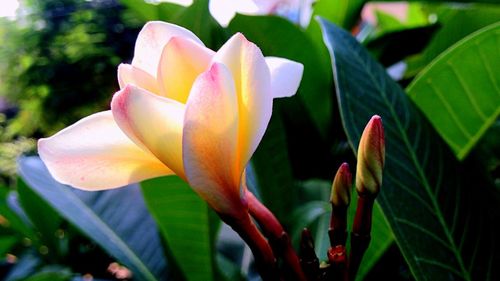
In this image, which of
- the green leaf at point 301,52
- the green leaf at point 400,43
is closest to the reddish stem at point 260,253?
the green leaf at point 301,52

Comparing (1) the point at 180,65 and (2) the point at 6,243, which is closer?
(1) the point at 180,65

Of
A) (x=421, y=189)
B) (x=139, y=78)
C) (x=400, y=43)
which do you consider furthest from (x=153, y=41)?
(x=400, y=43)

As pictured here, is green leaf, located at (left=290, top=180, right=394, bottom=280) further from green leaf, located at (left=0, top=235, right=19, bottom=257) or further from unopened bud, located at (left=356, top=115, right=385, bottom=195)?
green leaf, located at (left=0, top=235, right=19, bottom=257)

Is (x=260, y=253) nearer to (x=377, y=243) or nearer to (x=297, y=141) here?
(x=377, y=243)

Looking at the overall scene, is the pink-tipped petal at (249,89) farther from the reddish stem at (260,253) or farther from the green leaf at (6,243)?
the green leaf at (6,243)

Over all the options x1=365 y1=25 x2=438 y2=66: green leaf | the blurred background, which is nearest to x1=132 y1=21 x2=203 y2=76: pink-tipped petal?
the blurred background

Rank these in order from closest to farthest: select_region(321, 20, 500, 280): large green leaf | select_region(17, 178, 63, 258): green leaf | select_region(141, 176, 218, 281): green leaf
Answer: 1. select_region(321, 20, 500, 280): large green leaf
2. select_region(141, 176, 218, 281): green leaf
3. select_region(17, 178, 63, 258): green leaf

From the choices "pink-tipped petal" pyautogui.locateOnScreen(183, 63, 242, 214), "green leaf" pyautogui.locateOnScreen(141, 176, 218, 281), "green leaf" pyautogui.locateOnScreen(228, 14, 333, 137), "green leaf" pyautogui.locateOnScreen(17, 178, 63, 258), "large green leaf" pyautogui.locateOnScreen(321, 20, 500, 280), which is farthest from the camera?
"green leaf" pyautogui.locateOnScreen(17, 178, 63, 258)
